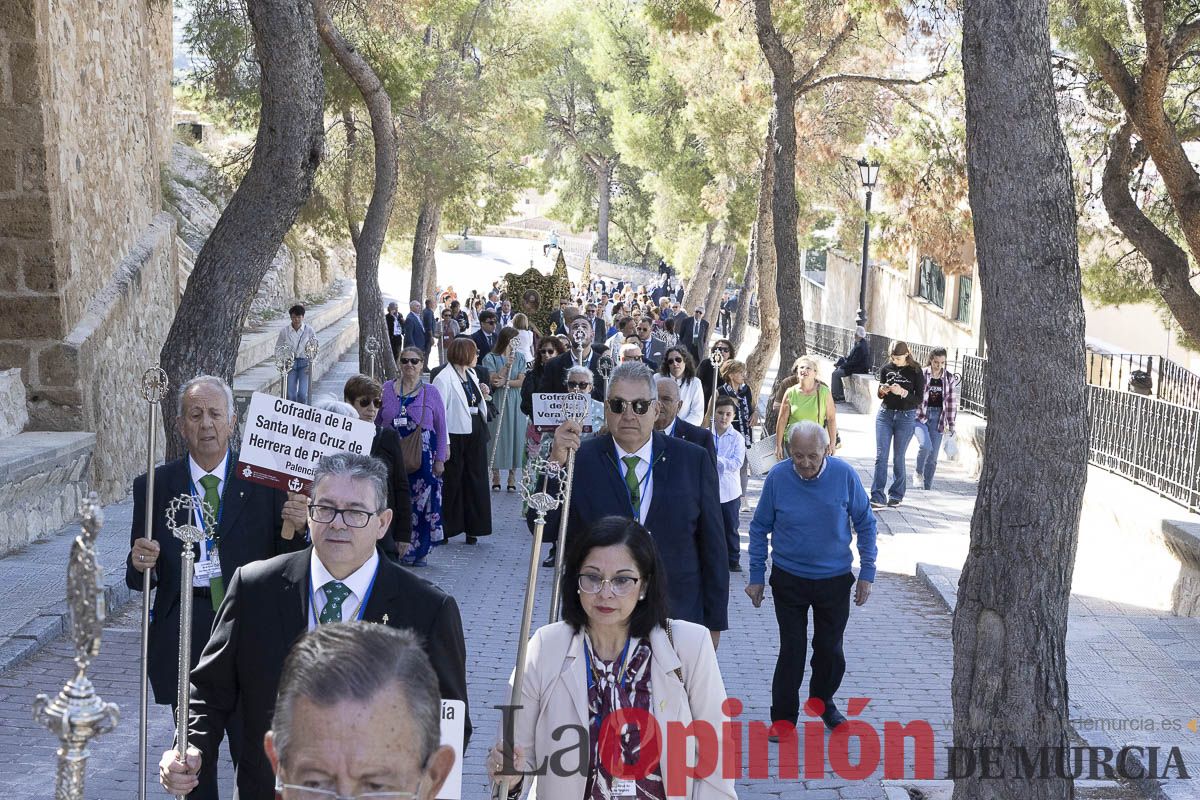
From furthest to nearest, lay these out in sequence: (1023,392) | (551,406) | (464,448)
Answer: (464,448)
(551,406)
(1023,392)

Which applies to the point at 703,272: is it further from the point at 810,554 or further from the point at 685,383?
the point at 810,554

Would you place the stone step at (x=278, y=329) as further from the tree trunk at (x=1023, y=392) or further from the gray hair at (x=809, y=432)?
the tree trunk at (x=1023, y=392)

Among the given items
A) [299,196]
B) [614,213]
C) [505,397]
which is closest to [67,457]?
[299,196]

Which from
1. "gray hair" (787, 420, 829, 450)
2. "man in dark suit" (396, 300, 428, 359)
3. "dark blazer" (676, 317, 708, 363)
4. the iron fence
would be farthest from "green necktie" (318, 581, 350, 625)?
"dark blazer" (676, 317, 708, 363)

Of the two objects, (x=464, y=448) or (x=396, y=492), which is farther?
(x=464, y=448)

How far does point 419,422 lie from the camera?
11.5 meters

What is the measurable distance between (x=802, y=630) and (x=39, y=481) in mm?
6518

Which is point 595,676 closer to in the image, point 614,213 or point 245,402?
point 245,402

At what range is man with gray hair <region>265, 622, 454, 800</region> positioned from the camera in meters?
2.35

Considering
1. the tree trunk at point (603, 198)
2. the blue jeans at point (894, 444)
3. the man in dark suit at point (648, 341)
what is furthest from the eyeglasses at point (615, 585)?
the tree trunk at point (603, 198)

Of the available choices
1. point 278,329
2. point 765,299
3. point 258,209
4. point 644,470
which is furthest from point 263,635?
point 278,329

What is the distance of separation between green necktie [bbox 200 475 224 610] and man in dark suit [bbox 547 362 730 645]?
1.67 meters

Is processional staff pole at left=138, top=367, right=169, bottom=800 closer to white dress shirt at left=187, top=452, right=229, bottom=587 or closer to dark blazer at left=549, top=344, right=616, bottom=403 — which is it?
white dress shirt at left=187, top=452, right=229, bottom=587

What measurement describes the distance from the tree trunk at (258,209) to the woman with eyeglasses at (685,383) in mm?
3926
